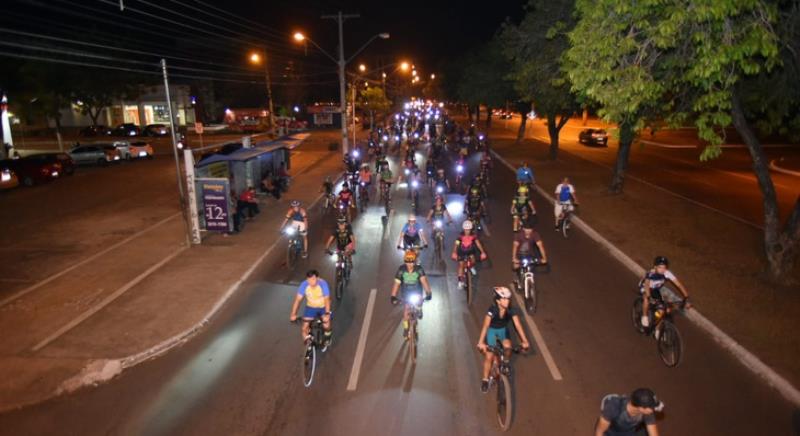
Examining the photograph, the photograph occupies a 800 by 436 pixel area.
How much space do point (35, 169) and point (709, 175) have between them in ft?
122

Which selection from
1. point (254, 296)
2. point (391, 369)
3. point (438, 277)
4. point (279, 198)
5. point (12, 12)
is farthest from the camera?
point (12, 12)

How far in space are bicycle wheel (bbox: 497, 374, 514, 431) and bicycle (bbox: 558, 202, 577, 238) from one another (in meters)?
9.99

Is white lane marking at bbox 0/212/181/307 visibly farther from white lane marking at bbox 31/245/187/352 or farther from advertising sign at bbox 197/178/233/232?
advertising sign at bbox 197/178/233/232

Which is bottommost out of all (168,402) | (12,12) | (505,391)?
(168,402)

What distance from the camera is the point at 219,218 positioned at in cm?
1602

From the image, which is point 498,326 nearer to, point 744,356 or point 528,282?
point 528,282

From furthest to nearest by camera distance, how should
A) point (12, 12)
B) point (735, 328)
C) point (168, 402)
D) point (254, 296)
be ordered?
1. point (12, 12)
2. point (254, 296)
3. point (735, 328)
4. point (168, 402)

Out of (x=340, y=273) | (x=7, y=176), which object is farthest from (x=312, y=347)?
(x=7, y=176)

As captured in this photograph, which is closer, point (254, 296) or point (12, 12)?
point (254, 296)

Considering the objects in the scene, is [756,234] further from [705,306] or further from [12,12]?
[12,12]

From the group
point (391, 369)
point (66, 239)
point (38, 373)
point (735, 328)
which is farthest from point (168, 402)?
point (66, 239)

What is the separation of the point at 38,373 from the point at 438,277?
8258 millimetres

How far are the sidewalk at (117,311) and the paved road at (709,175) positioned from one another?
17.3 m

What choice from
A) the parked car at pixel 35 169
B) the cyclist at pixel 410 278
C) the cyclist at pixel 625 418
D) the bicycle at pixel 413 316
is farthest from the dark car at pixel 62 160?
the cyclist at pixel 625 418
